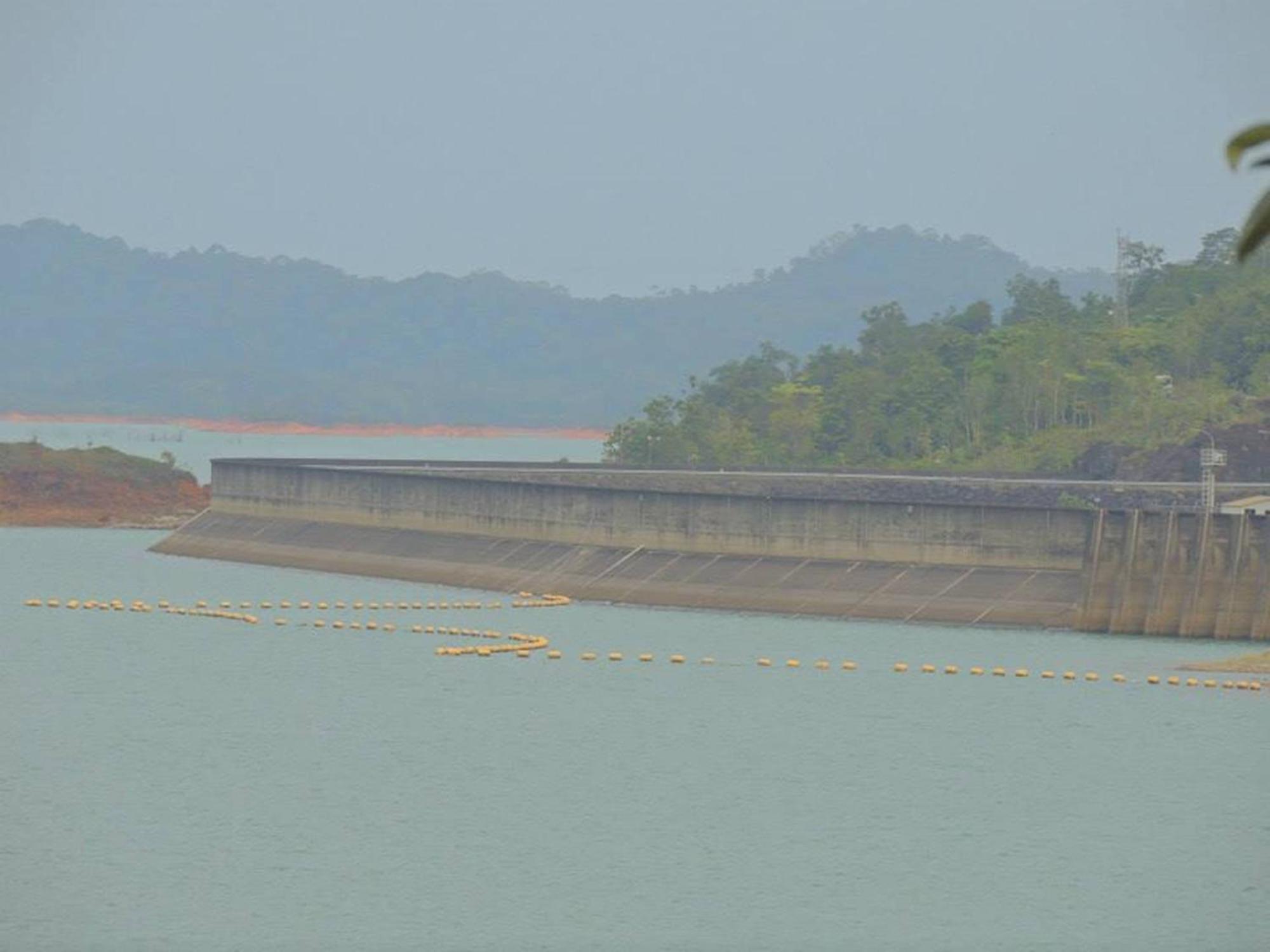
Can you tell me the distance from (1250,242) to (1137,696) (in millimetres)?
49235

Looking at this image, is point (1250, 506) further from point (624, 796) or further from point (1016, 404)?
point (1016, 404)

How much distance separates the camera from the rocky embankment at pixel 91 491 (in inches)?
5733

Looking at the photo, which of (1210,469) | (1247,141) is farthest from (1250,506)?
(1247,141)

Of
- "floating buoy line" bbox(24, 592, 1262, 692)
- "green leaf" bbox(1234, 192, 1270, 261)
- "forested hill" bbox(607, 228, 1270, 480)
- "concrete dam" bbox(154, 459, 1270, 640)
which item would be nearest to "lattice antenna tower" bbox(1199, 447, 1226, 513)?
"concrete dam" bbox(154, 459, 1270, 640)

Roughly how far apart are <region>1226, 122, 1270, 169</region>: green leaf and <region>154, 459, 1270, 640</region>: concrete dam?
62.1 meters

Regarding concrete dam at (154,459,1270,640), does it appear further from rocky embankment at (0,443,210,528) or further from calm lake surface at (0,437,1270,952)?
rocky embankment at (0,443,210,528)

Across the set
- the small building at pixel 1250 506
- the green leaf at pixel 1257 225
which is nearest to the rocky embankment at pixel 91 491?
the small building at pixel 1250 506

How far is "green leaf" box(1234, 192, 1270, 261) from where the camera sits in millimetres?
21375

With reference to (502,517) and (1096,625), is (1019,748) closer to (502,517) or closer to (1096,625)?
(1096,625)

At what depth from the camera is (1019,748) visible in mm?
61781

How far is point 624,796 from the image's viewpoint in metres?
54.7

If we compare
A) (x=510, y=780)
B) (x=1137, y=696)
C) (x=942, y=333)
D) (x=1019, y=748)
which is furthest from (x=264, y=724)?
(x=942, y=333)

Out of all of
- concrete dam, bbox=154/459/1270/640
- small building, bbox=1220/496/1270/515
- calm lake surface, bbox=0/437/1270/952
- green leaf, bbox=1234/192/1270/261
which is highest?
green leaf, bbox=1234/192/1270/261

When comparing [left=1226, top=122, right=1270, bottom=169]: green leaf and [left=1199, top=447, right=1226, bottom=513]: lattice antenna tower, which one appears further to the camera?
[left=1199, top=447, right=1226, bottom=513]: lattice antenna tower
